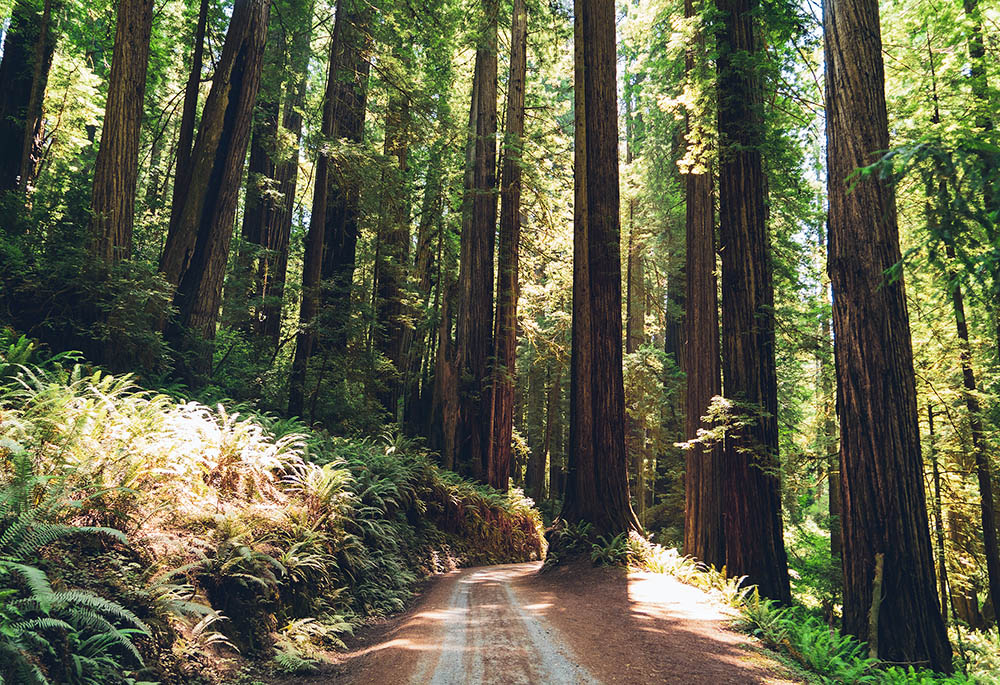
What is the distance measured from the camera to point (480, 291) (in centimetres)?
1580

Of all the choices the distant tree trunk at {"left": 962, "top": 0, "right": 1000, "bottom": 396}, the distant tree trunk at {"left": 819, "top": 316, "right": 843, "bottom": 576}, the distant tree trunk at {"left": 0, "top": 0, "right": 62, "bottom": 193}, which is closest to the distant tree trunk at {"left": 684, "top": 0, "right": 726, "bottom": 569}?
the distant tree trunk at {"left": 819, "top": 316, "right": 843, "bottom": 576}

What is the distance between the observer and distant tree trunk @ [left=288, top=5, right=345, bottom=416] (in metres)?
12.0

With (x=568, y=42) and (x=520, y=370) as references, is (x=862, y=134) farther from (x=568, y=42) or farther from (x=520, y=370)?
→ (x=520, y=370)

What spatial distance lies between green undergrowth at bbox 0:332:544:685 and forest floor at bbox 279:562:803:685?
2.13 feet

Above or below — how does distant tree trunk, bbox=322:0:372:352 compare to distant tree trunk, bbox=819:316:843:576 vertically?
above

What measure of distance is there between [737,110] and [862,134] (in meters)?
2.79

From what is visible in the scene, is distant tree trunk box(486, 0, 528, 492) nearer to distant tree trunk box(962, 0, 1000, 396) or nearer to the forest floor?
the forest floor

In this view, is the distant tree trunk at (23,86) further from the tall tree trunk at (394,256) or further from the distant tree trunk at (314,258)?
the tall tree trunk at (394,256)

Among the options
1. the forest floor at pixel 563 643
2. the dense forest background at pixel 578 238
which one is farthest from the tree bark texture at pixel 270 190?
the forest floor at pixel 563 643

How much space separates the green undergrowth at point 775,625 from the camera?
180 inches

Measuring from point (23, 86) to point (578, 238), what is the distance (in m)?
12.0

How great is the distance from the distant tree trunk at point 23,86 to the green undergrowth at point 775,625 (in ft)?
39.0

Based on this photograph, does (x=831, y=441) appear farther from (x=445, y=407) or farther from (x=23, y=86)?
(x=23, y=86)

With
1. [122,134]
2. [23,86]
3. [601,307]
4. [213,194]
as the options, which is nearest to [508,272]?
[601,307]
